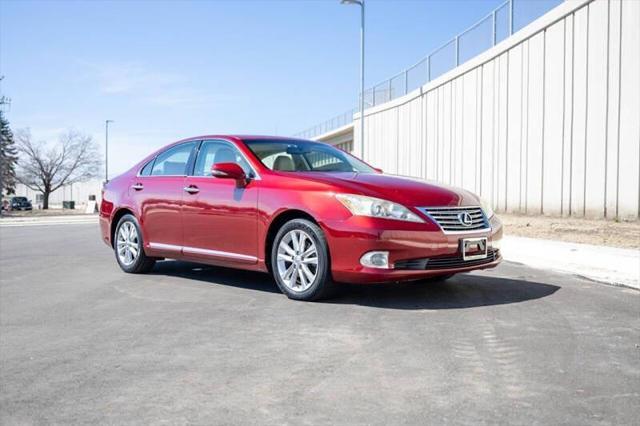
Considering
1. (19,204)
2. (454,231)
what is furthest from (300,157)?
(19,204)

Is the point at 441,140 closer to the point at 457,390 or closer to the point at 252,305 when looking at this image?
the point at 252,305

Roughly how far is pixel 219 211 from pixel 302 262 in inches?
50.2

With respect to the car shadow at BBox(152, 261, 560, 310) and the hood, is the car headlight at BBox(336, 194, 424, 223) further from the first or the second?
the car shadow at BBox(152, 261, 560, 310)

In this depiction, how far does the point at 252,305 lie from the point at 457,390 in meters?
2.78

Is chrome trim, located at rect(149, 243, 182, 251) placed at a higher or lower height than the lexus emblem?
lower

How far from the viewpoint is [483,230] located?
6137 millimetres

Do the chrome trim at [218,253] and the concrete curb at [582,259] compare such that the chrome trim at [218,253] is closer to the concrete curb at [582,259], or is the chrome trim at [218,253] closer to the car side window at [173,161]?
the car side window at [173,161]

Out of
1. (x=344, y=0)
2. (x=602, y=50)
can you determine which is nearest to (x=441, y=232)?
(x=602, y=50)

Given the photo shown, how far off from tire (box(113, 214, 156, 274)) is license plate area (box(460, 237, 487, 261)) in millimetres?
3927

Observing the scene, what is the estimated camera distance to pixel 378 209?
18.6 ft

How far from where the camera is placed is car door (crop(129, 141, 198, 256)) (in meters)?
7.37

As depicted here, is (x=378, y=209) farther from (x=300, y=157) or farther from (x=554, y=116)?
(x=554, y=116)

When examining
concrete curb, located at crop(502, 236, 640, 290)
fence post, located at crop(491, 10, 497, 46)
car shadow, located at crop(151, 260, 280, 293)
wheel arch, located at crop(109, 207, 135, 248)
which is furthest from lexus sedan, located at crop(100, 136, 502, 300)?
fence post, located at crop(491, 10, 497, 46)

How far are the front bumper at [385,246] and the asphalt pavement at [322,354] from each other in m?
0.31
